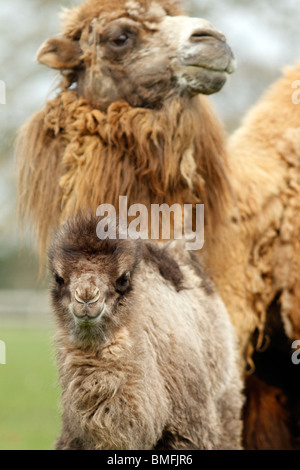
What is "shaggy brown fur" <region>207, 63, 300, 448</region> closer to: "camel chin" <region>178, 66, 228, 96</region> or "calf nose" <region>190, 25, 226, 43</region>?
"camel chin" <region>178, 66, 228, 96</region>

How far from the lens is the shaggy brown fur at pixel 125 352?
2.48 meters

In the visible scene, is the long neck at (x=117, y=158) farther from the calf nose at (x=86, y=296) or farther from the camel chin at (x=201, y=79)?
the calf nose at (x=86, y=296)

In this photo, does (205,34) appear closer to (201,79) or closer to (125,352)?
(201,79)

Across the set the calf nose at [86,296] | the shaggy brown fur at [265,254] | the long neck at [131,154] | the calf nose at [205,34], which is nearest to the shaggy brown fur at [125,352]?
the calf nose at [86,296]

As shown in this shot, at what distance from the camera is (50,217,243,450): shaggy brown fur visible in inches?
97.8

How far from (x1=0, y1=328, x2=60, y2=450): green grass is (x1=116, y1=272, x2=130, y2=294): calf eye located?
1.66 ft

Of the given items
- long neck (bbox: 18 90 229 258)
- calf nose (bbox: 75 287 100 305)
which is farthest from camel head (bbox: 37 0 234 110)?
calf nose (bbox: 75 287 100 305)

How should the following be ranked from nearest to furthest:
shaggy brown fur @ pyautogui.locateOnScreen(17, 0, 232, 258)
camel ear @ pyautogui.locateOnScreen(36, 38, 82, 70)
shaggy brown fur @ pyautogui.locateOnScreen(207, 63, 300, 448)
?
1. shaggy brown fur @ pyautogui.locateOnScreen(17, 0, 232, 258)
2. camel ear @ pyautogui.locateOnScreen(36, 38, 82, 70)
3. shaggy brown fur @ pyautogui.locateOnScreen(207, 63, 300, 448)

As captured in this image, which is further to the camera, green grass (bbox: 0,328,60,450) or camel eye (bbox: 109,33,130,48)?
green grass (bbox: 0,328,60,450)

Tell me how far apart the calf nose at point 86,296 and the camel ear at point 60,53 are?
2.41 m

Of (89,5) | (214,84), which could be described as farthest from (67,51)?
(214,84)

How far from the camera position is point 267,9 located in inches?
510

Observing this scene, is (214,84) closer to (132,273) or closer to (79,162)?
(79,162)

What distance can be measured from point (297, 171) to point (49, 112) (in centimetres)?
174
